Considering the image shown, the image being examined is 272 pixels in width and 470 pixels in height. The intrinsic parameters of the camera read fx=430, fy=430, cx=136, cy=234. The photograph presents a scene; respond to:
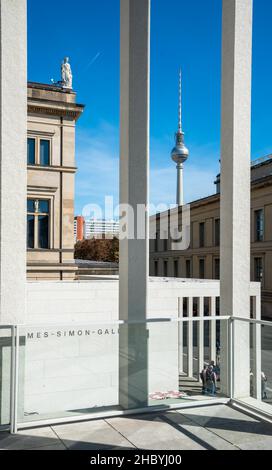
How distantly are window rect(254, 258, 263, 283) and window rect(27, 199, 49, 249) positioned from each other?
80.0 ft

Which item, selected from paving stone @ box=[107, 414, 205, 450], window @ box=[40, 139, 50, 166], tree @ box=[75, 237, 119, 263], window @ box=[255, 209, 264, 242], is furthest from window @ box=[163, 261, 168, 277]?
paving stone @ box=[107, 414, 205, 450]

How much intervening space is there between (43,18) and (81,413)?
23.7 meters

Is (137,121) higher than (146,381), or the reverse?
(137,121)

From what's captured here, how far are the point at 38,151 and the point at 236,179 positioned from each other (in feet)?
65.8

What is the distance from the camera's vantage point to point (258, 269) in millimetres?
42688

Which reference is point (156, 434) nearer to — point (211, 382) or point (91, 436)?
point (91, 436)

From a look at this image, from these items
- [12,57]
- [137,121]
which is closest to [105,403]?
[137,121]

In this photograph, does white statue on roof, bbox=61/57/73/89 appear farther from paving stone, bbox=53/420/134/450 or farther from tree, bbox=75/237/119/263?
tree, bbox=75/237/119/263

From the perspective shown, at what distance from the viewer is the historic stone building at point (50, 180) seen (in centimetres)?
2427

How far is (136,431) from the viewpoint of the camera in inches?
199

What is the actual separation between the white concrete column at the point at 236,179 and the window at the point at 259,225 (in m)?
37.4

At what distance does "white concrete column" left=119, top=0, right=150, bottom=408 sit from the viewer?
5809 mm

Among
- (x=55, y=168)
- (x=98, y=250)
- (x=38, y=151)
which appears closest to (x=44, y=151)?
(x=38, y=151)
